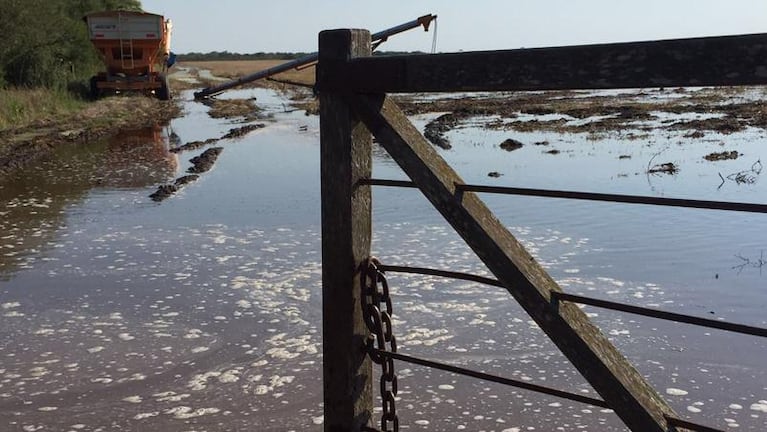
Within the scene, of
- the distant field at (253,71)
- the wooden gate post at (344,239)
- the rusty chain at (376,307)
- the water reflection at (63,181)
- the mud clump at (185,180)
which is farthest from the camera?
the distant field at (253,71)

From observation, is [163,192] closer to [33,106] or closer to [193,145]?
[193,145]

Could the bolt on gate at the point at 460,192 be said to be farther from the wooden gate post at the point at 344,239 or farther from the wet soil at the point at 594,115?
the wet soil at the point at 594,115

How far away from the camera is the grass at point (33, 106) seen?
64.6ft

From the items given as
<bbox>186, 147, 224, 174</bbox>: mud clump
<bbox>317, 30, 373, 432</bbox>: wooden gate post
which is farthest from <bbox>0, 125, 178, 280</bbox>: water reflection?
<bbox>317, 30, 373, 432</bbox>: wooden gate post

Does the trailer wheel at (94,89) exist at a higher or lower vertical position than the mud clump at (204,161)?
higher

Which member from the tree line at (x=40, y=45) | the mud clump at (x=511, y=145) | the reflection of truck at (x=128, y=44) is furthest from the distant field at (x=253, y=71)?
the mud clump at (x=511, y=145)

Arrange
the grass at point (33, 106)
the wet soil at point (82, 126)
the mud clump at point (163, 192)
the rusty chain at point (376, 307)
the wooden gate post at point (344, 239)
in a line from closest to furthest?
the wooden gate post at point (344, 239), the rusty chain at point (376, 307), the mud clump at point (163, 192), the wet soil at point (82, 126), the grass at point (33, 106)

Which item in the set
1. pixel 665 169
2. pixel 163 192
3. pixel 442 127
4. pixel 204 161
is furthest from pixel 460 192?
pixel 442 127

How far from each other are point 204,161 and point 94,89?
45.0ft

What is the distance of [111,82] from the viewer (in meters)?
25.2

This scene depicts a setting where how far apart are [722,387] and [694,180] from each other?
851 cm

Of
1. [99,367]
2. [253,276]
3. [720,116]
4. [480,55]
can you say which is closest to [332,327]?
[480,55]

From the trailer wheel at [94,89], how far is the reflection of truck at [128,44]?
511 millimetres

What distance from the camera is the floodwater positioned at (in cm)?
462
